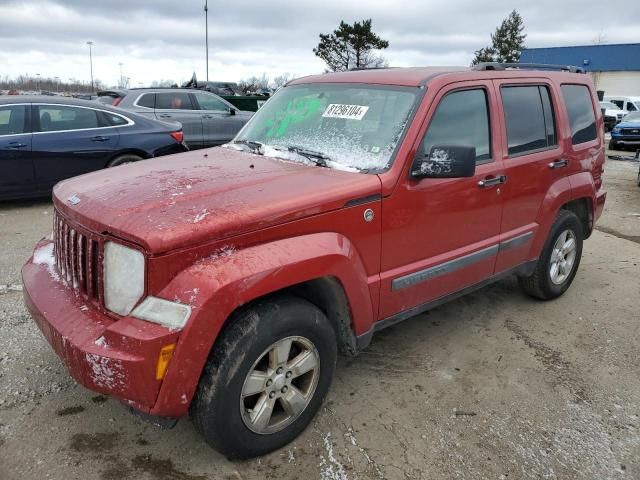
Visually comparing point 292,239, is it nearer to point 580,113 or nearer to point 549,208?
point 549,208

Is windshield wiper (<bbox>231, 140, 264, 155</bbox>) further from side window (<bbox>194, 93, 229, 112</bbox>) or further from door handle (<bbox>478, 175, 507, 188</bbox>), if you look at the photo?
side window (<bbox>194, 93, 229, 112</bbox>)

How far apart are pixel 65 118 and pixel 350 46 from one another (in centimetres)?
3628

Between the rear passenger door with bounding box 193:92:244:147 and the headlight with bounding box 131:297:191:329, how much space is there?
9.83 metres

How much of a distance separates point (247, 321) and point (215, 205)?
553mm

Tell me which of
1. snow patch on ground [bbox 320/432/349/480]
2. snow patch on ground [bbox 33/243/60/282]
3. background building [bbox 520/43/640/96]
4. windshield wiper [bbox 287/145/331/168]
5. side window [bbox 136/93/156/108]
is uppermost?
background building [bbox 520/43/640/96]

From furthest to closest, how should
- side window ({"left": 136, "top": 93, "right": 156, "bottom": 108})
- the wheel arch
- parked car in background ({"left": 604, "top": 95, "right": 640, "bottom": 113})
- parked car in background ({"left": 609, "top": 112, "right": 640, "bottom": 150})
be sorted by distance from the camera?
1. parked car in background ({"left": 604, "top": 95, "right": 640, "bottom": 113})
2. parked car in background ({"left": 609, "top": 112, "right": 640, "bottom": 150})
3. side window ({"left": 136, "top": 93, "right": 156, "bottom": 108})
4. the wheel arch

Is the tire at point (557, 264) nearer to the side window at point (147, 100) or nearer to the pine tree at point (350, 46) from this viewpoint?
the side window at point (147, 100)

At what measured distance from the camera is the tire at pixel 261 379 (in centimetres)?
239

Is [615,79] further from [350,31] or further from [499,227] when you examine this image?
[499,227]

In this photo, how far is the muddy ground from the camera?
8.68ft

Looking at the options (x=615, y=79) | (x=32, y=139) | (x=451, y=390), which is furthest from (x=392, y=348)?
(x=615, y=79)

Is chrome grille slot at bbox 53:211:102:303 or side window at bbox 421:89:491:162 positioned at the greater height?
side window at bbox 421:89:491:162

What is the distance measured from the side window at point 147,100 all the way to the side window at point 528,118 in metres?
8.73

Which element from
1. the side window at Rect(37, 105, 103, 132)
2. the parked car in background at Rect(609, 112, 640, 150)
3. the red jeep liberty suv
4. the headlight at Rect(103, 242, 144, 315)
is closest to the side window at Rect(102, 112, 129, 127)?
the side window at Rect(37, 105, 103, 132)
